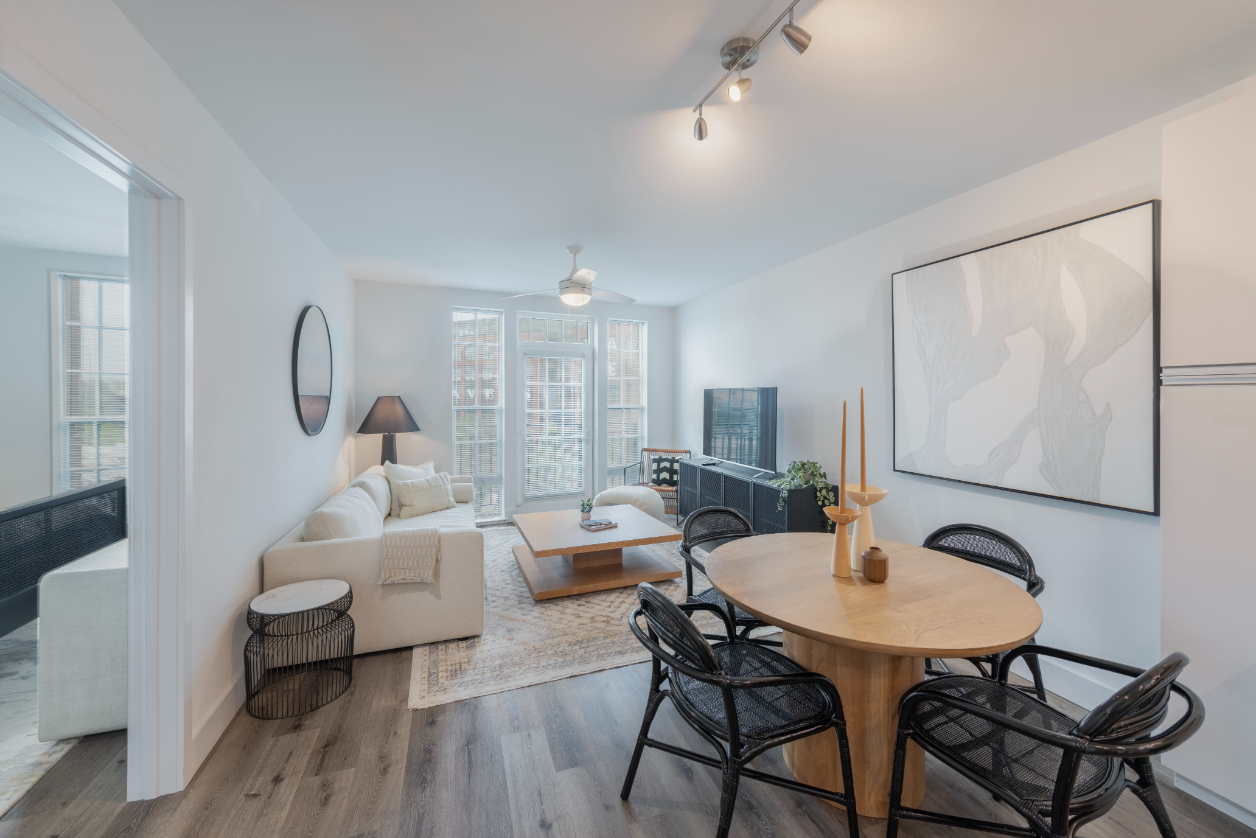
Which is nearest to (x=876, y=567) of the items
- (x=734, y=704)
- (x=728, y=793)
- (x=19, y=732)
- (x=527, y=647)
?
(x=734, y=704)

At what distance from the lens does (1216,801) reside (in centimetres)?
172

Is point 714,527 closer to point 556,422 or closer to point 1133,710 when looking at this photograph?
point 1133,710

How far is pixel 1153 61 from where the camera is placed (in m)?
1.76

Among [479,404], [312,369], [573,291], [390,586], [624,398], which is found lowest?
[390,586]

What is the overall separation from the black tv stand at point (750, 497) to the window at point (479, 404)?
7.34 ft

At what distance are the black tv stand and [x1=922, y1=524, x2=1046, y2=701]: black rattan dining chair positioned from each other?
1.26 meters

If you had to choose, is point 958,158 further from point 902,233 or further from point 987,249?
point 902,233

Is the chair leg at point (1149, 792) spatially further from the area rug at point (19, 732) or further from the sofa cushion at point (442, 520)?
the sofa cushion at point (442, 520)

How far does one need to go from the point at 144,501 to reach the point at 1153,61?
396 cm

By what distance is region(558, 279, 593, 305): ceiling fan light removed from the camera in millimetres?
3574

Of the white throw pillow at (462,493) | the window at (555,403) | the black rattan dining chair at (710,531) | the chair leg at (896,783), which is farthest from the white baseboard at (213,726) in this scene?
the window at (555,403)

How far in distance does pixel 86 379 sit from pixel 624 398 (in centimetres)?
472

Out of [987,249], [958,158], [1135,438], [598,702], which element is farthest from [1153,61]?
[598,702]

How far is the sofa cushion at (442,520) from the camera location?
3914mm
